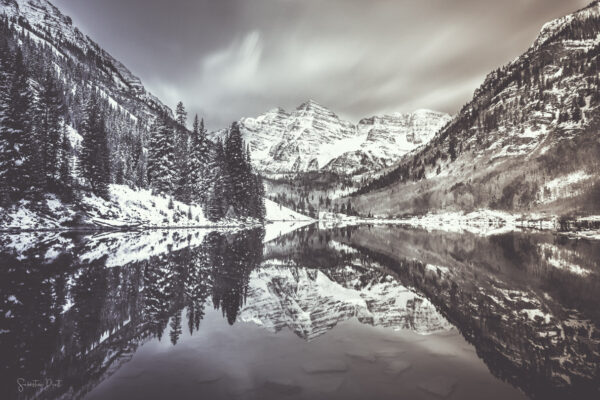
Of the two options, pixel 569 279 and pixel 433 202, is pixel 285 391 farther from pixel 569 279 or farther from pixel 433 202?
pixel 433 202

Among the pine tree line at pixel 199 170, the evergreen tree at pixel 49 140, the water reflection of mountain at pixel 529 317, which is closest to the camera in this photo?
the water reflection of mountain at pixel 529 317

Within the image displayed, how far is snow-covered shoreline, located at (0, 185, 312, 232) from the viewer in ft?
167

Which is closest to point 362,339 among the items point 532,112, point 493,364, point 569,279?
point 493,364

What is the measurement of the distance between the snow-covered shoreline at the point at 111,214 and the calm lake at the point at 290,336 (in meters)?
39.2

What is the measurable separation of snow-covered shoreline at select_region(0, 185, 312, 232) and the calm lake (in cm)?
3921

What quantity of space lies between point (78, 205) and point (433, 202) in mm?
183362

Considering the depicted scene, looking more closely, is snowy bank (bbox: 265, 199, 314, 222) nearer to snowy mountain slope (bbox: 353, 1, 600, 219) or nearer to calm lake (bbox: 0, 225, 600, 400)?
snowy mountain slope (bbox: 353, 1, 600, 219)

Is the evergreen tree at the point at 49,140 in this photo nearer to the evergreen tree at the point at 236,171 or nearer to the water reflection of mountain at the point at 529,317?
the evergreen tree at the point at 236,171

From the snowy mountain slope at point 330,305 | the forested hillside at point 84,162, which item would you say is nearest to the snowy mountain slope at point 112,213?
the forested hillside at point 84,162

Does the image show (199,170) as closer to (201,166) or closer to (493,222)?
(201,166)

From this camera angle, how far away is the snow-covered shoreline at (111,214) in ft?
167

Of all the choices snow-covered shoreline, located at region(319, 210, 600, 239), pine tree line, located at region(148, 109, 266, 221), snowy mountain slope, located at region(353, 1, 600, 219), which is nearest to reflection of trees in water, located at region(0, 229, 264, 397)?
pine tree line, located at region(148, 109, 266, 221)

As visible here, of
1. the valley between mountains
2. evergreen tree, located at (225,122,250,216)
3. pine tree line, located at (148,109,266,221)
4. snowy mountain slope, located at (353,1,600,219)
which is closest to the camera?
the valley between mountains

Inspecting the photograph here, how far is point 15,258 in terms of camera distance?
2431 cm
